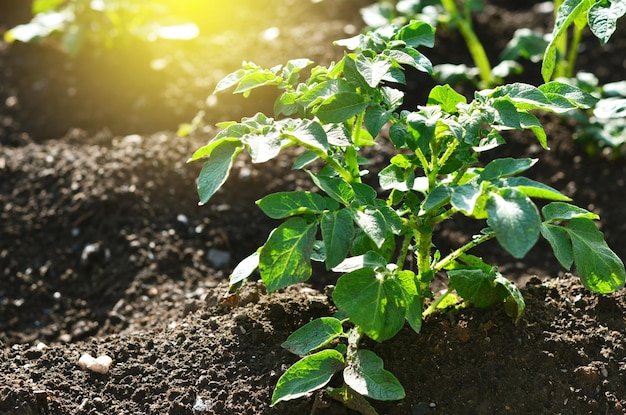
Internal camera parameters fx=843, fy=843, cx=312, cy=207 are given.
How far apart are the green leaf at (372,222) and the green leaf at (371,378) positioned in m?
0.31

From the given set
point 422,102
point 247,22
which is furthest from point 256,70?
point 247,22

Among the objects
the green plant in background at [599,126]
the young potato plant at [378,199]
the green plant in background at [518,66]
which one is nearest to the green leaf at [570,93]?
the young potato plant at [378,199]

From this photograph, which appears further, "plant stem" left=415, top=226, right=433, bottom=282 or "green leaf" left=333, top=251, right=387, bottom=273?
"plant stem" left=415, top=226, right=433, bottom=282

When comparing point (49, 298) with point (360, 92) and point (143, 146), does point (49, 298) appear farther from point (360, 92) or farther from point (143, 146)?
point (360, 92)

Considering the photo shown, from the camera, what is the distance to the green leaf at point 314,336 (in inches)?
77.8

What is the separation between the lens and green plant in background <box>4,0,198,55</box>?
4109mm

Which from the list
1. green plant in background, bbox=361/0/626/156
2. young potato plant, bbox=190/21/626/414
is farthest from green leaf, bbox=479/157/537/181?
green plant in background, bbox=361/0/626/156

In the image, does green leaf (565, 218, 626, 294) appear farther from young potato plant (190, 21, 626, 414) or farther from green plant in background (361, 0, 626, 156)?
green plant in background (361, 0, 626, 156)

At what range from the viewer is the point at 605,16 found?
1.96 metres

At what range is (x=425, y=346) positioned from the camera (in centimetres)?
215

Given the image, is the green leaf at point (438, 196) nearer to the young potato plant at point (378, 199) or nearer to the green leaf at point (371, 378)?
the young potato plant at point (378, 199)

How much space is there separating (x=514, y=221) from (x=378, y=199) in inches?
13.3

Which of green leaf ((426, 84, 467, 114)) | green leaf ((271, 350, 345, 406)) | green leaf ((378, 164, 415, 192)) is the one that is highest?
green leaf ((426, 84, 467, 114))

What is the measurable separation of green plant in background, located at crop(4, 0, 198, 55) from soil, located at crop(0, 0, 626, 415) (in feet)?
0.32
